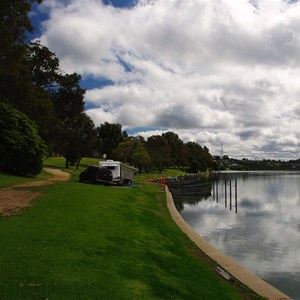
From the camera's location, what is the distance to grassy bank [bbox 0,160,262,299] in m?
7.60

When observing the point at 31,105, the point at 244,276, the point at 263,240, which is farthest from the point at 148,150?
the point at 244,276

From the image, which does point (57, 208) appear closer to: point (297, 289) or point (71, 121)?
point (297, 289)

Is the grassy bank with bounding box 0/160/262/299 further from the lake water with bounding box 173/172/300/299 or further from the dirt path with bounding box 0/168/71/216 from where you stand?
the lake water with bounding box 173/172/300/299

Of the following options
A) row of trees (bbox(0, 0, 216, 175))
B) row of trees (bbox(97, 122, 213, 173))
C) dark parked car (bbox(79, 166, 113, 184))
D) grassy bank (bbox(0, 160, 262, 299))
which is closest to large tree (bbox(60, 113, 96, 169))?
row of trees (bbox(0, 0, 216, 175))

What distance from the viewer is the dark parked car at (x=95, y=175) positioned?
36469 mm

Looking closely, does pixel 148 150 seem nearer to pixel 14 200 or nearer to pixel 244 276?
pixel 14 200

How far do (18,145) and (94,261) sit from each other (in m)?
26.5

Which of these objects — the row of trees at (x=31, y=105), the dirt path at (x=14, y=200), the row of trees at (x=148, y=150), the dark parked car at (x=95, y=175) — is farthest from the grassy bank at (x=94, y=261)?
the row of trees at (x=148, y=150)

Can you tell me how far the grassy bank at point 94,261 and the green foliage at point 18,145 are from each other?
60.2ft

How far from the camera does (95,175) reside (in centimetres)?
3644

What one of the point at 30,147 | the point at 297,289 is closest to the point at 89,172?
the point at 30,147

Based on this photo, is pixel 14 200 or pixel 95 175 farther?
pixel 95 175

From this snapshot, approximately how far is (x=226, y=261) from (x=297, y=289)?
2993mm

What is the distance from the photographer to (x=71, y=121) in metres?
64.7
